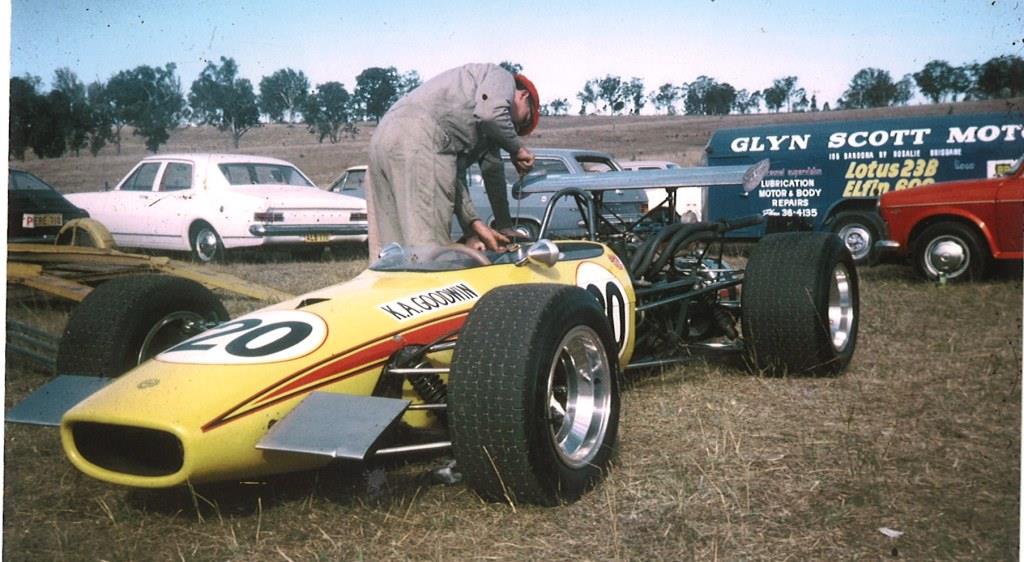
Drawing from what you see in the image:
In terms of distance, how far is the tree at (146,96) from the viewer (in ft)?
17.3

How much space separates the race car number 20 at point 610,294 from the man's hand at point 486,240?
385mm

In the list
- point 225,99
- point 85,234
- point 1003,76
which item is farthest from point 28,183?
point 1003,76

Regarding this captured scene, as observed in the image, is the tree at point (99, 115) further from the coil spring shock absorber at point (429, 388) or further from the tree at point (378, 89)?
the coil spring shock absorber at point (429, 388)

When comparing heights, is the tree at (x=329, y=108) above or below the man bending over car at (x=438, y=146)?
above

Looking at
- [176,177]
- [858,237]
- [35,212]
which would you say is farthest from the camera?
[858,237]

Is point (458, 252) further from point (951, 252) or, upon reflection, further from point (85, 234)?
point (951, 252)

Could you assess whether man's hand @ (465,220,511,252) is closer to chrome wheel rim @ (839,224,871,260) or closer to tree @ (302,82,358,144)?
tree @ (302,82,358,144)

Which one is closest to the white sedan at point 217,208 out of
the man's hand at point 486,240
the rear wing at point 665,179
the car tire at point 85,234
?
the car tire at point 85,234

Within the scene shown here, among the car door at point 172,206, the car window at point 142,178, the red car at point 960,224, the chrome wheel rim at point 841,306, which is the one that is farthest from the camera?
the car window at point 142,178

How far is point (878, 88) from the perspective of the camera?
4660 millimetres

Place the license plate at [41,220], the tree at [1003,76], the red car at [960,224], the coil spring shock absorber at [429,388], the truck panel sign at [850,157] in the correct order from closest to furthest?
the coil spring shock absorber at [429,388]
the tree at [1003,76]
the red car at [960,224]
the license plate at [41,220]
the truck panel sign at [850,157]

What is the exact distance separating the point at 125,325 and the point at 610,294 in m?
2.13

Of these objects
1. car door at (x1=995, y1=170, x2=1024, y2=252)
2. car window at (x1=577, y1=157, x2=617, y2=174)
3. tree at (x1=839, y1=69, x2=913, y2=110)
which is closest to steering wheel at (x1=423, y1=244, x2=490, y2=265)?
tree at (x1=839, y1=69, x2=913, y2=110)

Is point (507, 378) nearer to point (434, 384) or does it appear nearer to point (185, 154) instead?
point (434, 384)
